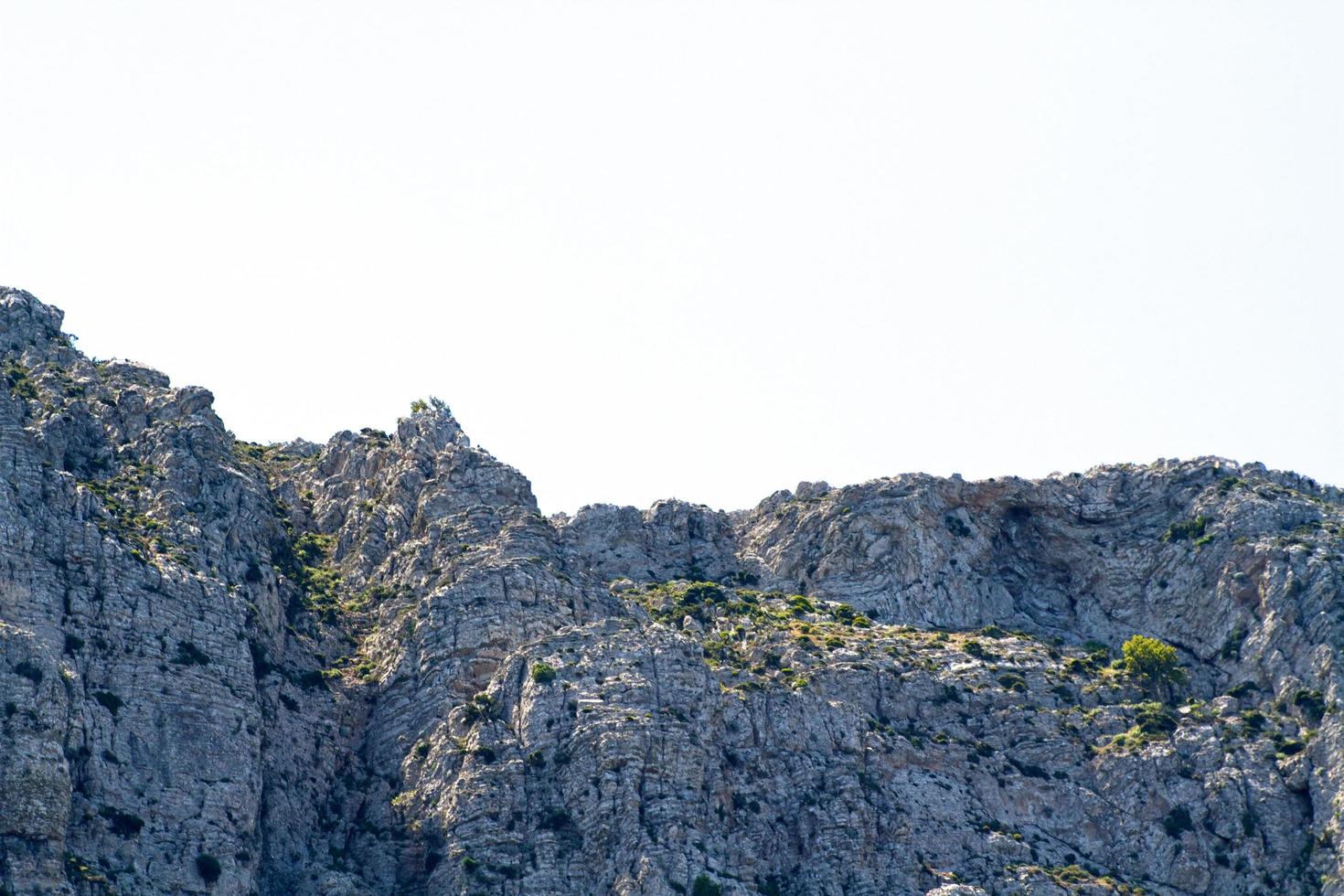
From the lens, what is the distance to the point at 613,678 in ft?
391

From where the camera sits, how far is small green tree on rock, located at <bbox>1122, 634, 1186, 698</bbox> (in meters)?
130

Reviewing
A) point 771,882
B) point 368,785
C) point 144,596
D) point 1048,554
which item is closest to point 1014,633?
point 1048,554

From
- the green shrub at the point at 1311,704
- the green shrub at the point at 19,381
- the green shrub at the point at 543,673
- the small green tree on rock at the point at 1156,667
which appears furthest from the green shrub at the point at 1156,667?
the green shrub at the point at 19,381

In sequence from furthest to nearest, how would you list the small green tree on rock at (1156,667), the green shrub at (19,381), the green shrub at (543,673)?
the green shrub at (19,381), the small green tree on rock at (1156,667), the green shrub at (543,673)

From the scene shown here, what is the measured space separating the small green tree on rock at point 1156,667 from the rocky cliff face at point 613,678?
1.59 feet

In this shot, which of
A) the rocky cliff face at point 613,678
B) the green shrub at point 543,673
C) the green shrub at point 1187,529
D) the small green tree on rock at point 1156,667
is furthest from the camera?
the green shrub at point 1187,529

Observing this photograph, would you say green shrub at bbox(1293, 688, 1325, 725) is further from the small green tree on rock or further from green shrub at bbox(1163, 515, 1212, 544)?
green shrub at bbox(1163, 515, 1212, 544)

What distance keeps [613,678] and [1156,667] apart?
3294 centimetres

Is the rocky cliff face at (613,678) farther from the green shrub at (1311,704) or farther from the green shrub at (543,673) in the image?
the green shrub at (1311,704)

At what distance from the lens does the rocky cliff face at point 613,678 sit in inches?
4382

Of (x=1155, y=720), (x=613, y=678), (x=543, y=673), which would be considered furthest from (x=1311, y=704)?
(x=543, y=673)

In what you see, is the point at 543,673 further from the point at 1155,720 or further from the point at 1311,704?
the point at 1311,704

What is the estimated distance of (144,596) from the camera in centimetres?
11706

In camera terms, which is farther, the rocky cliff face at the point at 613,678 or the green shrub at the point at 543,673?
the green shrub at the point at 543,673
